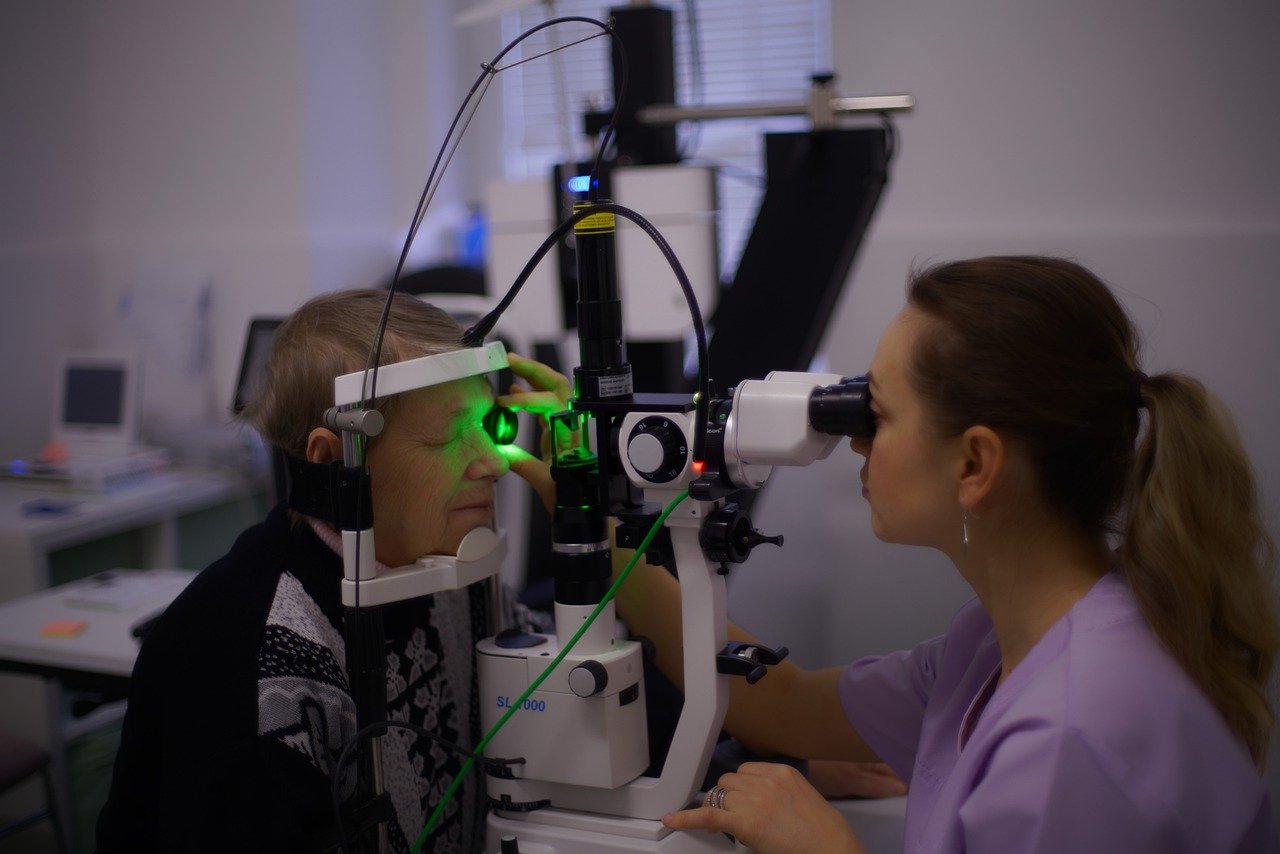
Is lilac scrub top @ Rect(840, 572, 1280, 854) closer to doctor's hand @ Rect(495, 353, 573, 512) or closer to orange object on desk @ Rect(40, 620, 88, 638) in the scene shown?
doctor's hand @ Rect(495, 353, 573, 512)

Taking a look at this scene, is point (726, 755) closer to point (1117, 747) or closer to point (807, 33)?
point (1117, 747)

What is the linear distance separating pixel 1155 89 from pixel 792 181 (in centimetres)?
114

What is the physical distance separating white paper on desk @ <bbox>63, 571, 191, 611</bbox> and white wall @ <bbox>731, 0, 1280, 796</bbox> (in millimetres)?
1289

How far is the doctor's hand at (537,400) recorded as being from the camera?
1192 mm

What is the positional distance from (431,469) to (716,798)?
436 millimetres

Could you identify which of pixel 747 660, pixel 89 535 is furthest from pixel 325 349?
pixel 89 535

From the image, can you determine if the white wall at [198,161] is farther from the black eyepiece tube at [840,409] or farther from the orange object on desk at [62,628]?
the black eyepiece tube at [840,409]

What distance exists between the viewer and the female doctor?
0.87m

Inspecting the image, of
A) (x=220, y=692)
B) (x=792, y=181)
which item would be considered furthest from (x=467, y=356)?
(x=792, y=181)

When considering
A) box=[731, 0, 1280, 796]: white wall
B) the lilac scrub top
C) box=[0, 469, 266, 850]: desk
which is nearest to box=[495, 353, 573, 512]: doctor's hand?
the lilac scrub top

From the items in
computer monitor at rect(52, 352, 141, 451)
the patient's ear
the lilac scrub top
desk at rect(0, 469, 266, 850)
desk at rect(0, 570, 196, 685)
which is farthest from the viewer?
computer monitor at rect(52, 352, 141, 451)

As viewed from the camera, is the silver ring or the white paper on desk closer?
the silver ring

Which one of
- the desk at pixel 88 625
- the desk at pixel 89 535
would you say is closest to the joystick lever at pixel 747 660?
the desk at pixel 88 625

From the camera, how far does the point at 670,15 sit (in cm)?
211
